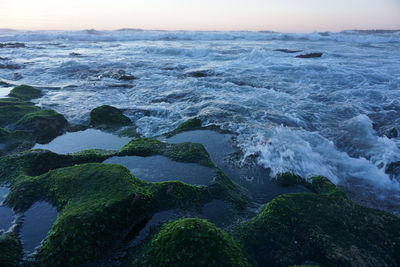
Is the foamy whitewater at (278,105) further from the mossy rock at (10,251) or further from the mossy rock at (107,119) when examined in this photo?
the mossy rock at (10,251)

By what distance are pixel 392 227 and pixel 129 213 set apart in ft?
12.1

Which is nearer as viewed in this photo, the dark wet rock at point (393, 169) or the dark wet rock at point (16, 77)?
the dark wet rock at point (393, 169)

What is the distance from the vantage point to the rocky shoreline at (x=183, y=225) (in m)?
3.05

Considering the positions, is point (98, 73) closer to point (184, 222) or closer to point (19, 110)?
point (19, 110)

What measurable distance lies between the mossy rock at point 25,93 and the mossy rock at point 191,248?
441 inches

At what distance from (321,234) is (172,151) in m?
3.36

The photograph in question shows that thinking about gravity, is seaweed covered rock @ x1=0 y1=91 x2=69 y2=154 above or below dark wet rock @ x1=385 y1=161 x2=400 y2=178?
above

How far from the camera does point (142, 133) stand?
8102 millimetres

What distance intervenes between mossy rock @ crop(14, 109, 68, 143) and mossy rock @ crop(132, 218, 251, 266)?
572cm

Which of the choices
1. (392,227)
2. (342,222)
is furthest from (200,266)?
(392,227)

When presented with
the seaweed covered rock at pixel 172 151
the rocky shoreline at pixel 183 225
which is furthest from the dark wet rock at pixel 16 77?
the seaweed covered rock at pixel 172 151

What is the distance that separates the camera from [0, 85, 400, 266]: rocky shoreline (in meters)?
3.05

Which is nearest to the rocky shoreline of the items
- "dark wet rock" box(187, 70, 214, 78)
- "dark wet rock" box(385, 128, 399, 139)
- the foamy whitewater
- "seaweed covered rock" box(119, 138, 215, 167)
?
"seaweed covered rock" box(119, 138, 215, 167)

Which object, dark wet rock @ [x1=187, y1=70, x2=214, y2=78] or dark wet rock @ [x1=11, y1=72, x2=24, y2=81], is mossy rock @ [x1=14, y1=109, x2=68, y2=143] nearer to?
dark wet rock @ [x1=187, y1=70, x2=214, y2=78]
